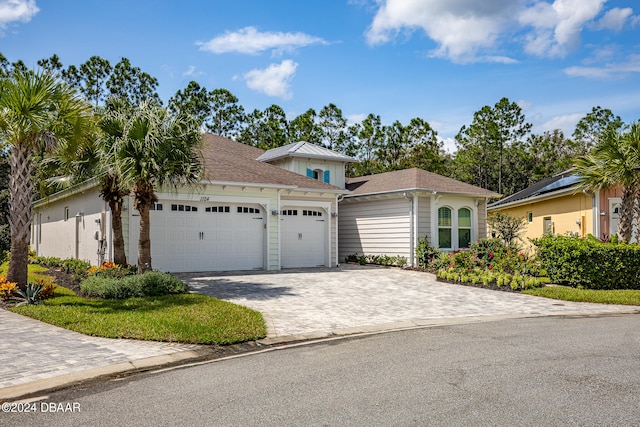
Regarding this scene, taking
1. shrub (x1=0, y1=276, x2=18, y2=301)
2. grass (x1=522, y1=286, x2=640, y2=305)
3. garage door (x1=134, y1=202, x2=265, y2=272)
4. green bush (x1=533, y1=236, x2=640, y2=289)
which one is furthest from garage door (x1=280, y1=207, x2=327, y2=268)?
shrub (x1=0, y1=276, x2=18, y2=301)

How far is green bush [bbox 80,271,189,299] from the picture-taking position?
11.1m

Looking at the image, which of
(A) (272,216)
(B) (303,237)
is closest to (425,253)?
(B) (303,237)

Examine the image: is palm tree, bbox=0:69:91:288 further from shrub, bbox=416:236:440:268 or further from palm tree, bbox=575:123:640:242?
palm tree, bbox=575:123:640:242

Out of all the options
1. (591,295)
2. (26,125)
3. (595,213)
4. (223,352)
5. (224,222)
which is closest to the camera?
(223,352)

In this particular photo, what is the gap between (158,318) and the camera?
345 inches

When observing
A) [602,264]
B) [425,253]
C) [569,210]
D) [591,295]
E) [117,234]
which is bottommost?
[591,295]

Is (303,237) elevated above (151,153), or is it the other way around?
(151,153)

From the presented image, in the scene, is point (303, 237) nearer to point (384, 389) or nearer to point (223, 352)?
point (223, 352)

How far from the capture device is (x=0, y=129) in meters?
10.9

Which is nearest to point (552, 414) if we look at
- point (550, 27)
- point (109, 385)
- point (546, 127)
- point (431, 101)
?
point (109, 385)

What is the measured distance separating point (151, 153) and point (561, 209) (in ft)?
55.6

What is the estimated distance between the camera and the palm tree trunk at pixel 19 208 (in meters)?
10.9

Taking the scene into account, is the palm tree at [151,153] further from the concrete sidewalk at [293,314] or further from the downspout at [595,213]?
the downspout at [595,213]

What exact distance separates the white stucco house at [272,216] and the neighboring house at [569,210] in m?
2.95
